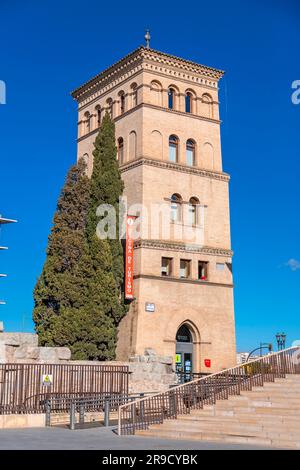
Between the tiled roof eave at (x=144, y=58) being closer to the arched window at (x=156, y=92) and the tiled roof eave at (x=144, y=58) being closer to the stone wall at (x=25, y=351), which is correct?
the arched window at (x=156, y=92)

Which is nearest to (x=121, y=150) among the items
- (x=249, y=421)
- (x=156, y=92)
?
(x=156, y=92)

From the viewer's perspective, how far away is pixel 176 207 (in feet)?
120

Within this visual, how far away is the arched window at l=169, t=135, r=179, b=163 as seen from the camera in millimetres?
Result: 37625

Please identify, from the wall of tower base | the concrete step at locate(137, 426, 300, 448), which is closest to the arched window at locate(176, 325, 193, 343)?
the wall of tower base

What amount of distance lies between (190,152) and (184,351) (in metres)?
11.7

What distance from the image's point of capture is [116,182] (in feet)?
118

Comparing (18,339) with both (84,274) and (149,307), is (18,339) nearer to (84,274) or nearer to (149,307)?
(84,274)

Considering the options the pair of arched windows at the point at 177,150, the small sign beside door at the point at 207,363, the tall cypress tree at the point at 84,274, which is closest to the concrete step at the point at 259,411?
the tall cypress tree at the point at 84,274

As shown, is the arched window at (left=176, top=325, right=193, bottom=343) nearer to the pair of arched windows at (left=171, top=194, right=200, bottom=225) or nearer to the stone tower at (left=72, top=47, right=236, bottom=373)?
the stone tower at (left=72, top=47, right=236, bottom=373)

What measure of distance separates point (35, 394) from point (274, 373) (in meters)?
8.74

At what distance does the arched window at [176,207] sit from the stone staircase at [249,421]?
16091mm

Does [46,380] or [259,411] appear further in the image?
[46,380]

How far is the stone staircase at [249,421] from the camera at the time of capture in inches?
665
